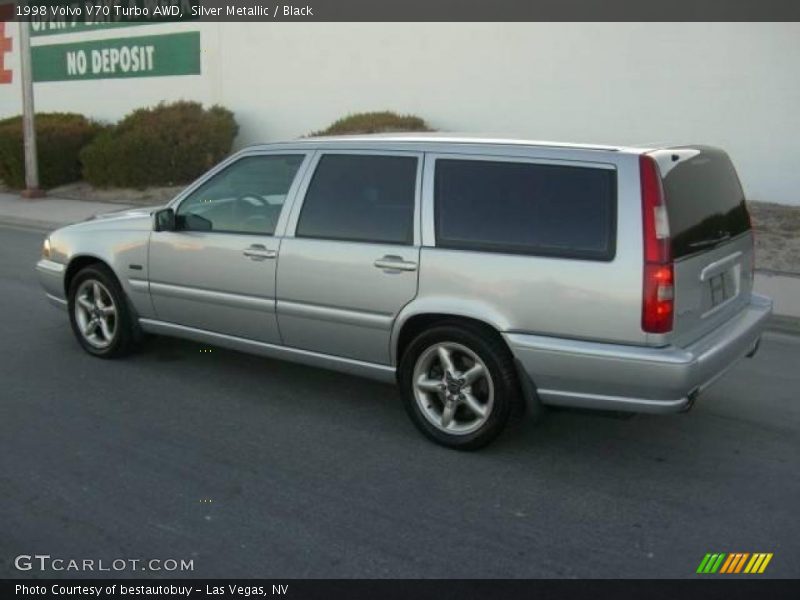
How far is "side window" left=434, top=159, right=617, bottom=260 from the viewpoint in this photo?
4449mm

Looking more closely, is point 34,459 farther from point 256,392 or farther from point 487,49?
point 487,49

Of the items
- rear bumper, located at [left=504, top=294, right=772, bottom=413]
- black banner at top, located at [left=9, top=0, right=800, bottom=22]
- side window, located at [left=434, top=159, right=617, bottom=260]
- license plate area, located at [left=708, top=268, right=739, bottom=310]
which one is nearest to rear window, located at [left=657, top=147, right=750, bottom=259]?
license plate area, located at [left=708, top=268, right=739, bottom=310]

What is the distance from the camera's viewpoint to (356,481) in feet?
14.9

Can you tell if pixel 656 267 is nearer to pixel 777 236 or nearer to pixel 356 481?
pixel 356 481

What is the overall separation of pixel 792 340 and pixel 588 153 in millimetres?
4041

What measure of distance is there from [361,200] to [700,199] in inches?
73.9

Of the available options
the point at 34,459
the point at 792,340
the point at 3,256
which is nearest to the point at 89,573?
the point at 34,459

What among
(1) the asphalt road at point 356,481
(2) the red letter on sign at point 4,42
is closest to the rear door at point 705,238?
(1) the asphalt road at point 356,481

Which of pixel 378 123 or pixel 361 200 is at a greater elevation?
pixel 378 123

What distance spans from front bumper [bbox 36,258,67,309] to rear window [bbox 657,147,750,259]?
441 cm

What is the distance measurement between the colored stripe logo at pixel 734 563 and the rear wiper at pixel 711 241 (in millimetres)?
1515

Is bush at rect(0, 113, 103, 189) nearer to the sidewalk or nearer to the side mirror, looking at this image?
the sidewalk

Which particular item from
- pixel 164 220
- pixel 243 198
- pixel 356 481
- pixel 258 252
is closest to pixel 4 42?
pixel 164 220

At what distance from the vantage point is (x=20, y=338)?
721 cm
